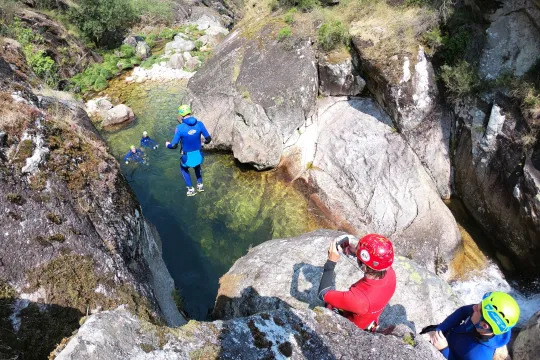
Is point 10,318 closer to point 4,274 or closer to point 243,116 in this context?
point 4,274

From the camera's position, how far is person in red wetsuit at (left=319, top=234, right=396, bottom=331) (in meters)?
3.63

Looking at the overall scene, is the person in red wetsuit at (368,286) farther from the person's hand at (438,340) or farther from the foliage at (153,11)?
the foliage at (153,11)

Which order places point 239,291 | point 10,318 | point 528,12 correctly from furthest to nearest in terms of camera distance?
point 528,12
point 239,291
point 10,318

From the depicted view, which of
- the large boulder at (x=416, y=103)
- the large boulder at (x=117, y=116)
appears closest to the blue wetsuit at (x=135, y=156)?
the large boulder at (x=117, y=116)

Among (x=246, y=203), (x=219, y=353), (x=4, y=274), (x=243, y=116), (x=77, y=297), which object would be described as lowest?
(x=246, y=203)

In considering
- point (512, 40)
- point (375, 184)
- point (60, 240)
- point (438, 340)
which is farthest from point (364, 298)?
point (512, 40)

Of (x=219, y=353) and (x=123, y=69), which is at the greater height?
(x=219, y=353)

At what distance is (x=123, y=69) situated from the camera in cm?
2300

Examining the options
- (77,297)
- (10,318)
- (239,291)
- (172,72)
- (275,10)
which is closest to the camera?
(10,318)

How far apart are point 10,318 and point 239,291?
413 centimetres

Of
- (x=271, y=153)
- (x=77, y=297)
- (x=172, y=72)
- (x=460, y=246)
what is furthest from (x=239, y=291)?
(x=172, y=72)

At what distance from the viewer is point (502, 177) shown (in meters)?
9.99

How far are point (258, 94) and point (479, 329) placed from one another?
11.4 metres

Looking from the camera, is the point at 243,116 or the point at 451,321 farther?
the point at 243,116
